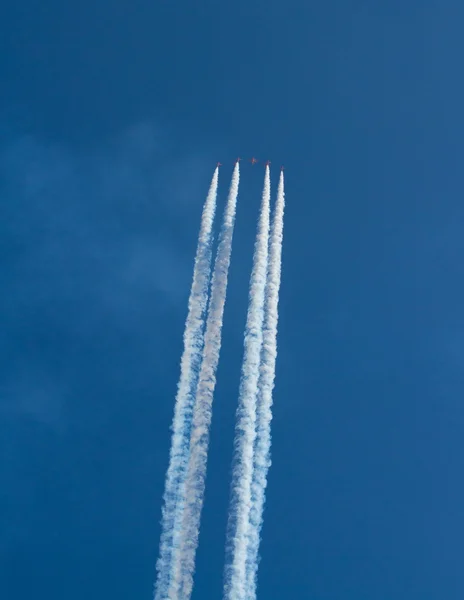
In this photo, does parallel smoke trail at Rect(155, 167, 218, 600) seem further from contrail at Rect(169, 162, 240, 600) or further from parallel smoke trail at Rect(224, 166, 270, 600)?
parallel smoke trail at Rect(224, 166, 270, 600)

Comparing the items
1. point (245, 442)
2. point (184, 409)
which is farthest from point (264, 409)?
point (184, 409)

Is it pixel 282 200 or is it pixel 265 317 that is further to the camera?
pixel 282 200

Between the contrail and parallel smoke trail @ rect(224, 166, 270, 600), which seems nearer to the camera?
the contrail

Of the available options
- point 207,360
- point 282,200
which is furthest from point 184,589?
point 282,200

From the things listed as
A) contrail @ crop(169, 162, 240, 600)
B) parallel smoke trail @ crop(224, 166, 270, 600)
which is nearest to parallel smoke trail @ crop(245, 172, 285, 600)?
parallel smoke trail @ crop(224, 166, 270, 600)

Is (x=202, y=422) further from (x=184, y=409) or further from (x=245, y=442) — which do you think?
(x=245, y=442)

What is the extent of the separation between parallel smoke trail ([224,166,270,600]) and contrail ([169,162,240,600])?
1.51 m

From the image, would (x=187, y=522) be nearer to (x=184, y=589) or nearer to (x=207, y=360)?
(x=184, y=589)

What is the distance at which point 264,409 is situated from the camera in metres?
45.5

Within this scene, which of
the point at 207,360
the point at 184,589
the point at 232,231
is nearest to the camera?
the point at 184,589

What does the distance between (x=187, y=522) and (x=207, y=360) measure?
8178 millimetres

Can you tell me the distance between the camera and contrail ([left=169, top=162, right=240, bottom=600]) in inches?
1683

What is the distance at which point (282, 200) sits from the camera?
52.0m

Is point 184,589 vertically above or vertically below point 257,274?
below
